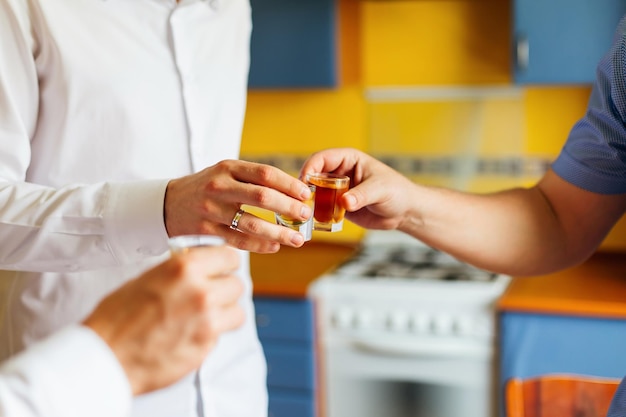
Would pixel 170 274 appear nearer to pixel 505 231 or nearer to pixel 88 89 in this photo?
pixel 88 89

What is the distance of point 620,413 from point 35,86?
1.06m

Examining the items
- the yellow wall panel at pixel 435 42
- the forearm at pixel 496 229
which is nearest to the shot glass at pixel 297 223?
the forearm at pixel 496 229

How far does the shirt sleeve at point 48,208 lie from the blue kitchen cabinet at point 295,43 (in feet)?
6.01

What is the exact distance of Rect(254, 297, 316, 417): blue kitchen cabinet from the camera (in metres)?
2.85

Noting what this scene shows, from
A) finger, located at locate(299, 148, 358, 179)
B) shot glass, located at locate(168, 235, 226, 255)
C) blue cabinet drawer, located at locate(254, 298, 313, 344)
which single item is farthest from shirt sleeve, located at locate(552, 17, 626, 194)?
blue cabinet drawer, located at locate(254, 298, 313, 344)

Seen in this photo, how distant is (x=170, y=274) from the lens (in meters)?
0.72

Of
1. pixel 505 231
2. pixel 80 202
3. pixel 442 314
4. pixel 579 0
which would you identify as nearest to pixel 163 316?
pixel 80 202

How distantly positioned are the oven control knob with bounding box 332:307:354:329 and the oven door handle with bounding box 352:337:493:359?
67mm

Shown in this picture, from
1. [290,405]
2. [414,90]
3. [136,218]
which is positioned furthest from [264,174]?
[414,90]

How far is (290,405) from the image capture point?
9.61 feet

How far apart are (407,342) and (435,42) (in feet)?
3.98

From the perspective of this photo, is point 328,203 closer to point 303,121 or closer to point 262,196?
point 262,196

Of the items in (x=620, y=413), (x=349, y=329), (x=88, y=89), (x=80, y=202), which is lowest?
(x=349, y=329)

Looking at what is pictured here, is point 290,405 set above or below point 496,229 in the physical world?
below
